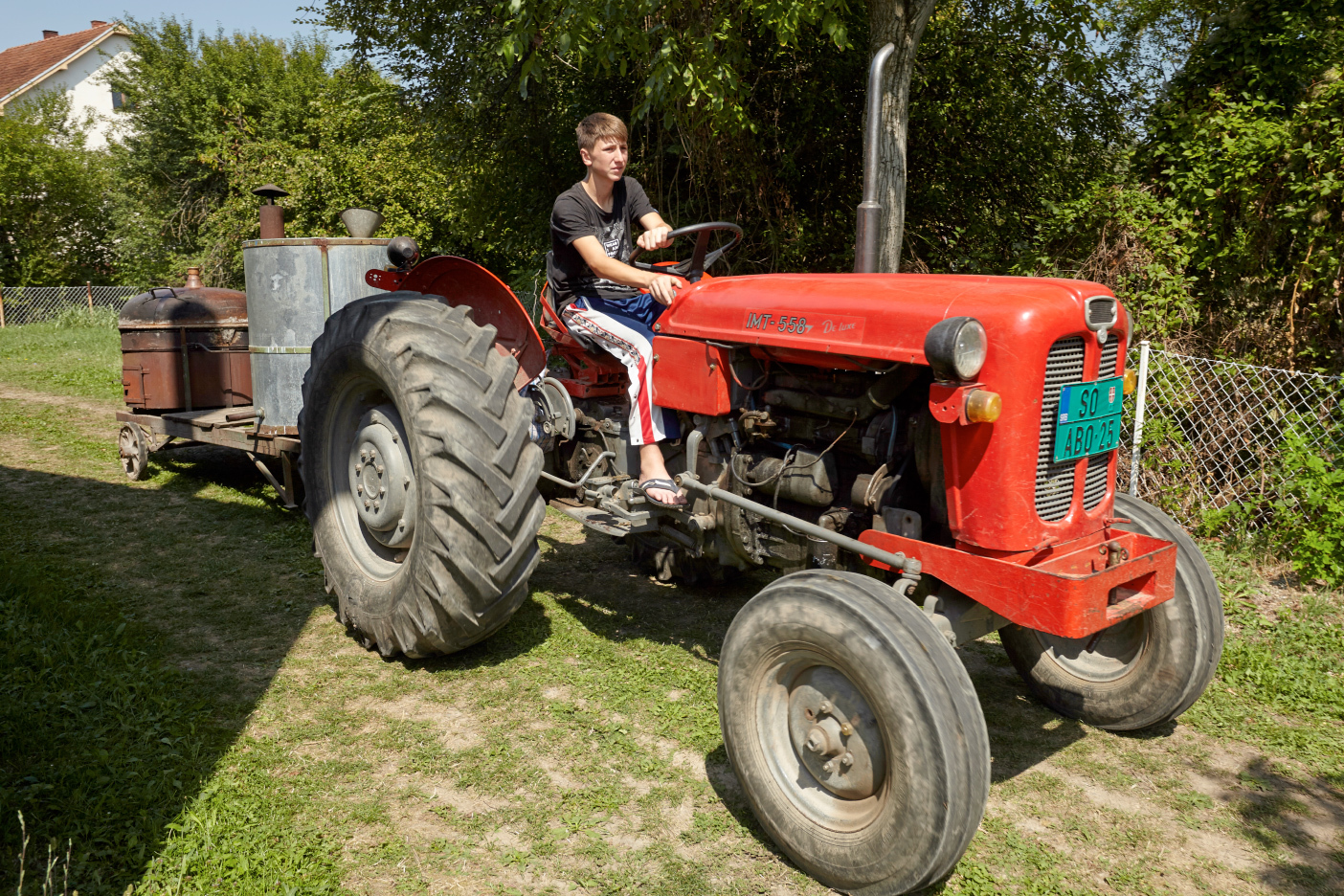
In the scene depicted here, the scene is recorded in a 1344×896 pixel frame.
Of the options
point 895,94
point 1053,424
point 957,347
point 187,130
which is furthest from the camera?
point 187,130

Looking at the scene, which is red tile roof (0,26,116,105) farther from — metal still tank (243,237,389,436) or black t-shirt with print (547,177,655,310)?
black t-shirt with print (547,177,655,310)

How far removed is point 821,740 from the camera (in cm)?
247

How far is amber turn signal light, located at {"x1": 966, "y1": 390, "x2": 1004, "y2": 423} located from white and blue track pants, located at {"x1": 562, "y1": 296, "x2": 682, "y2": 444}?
1.36 m

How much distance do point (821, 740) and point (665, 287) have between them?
1.76 meters

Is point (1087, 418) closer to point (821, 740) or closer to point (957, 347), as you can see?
point (957, 347)

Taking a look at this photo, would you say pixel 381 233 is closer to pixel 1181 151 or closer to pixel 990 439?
pixel 1181 151

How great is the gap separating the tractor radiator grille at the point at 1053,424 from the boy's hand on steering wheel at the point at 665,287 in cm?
140

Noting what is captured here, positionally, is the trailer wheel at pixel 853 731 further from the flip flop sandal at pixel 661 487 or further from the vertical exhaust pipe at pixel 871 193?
the vertical exhaust pipe at pixel 871 193

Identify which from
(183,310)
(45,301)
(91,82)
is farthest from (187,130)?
(183,310)

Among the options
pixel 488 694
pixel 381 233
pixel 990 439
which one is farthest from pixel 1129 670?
pixel 381 233

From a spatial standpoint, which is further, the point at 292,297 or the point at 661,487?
the point at 292,297

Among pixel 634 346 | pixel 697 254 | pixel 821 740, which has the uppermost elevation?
pixel 697 254

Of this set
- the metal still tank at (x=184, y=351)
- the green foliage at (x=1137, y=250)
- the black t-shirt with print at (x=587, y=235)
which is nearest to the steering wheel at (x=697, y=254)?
the black t-shirt with print at (x=587, y=235)

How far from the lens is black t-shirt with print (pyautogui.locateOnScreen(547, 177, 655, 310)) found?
12.4 ft
